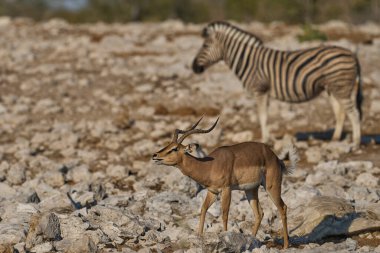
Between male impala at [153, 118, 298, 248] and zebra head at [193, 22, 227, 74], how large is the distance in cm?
692

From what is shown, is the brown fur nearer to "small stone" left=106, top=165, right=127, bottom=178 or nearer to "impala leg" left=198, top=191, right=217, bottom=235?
"impala leg" left=198, top=191, right=217, bottom=235

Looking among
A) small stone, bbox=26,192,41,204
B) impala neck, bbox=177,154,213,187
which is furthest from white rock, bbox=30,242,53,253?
small stone, bbox=26,192,41,204

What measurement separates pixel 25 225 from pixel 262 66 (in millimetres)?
6781

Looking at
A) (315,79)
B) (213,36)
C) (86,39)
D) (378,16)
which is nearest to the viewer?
(315,79)

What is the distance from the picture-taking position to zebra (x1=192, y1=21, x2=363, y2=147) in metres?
14.2

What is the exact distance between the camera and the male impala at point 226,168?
840 cm

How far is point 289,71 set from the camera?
1458 centimetres

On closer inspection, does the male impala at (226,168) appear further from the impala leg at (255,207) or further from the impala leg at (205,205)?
the impala leg at (255,207)

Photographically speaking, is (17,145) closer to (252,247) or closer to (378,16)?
(252,247)

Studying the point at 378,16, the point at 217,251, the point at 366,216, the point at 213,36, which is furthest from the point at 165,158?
the point at 378,16

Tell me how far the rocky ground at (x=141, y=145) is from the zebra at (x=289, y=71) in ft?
2.39

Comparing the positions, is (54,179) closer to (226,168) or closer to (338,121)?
(226,168)

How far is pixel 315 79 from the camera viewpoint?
14.3 m

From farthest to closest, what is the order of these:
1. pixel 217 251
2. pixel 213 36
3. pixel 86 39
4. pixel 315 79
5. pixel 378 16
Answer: pixel 378 16 → pixel 86 39 → pixel 213 36 → pixel 315 79 → pixel 217 251
